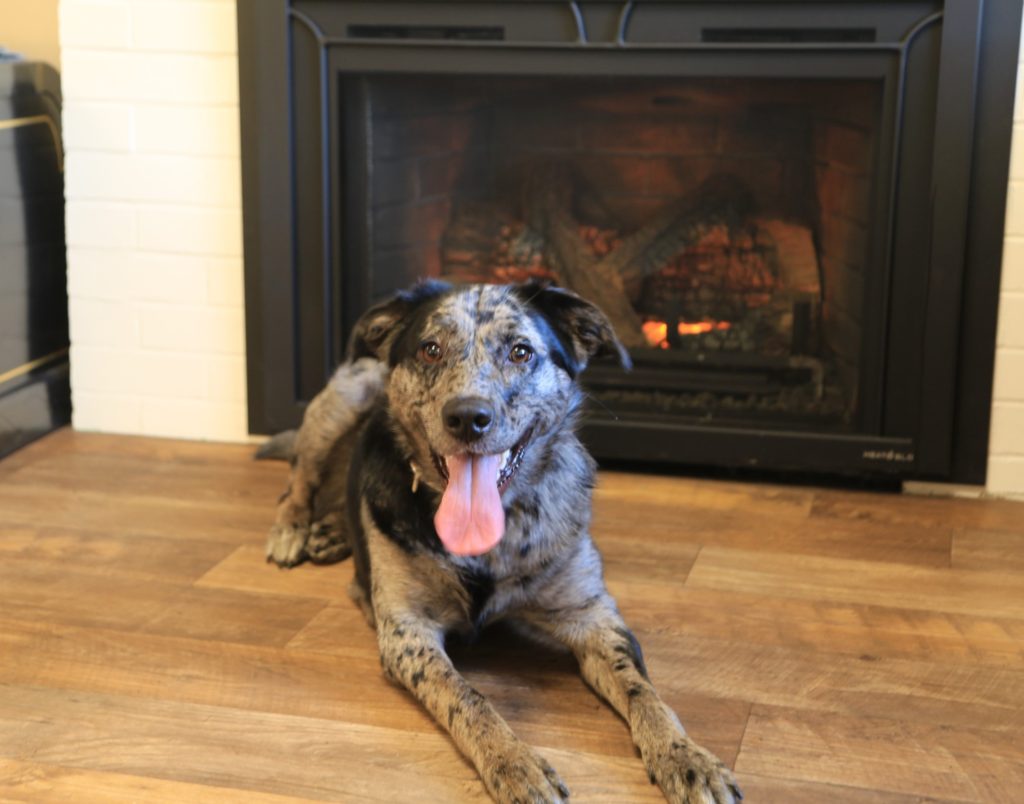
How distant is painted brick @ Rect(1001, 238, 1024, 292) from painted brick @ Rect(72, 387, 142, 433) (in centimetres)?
235

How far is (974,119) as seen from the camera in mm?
3111

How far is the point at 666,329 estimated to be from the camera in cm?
359

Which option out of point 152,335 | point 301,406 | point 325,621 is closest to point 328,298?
point 301,406

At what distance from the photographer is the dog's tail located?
11.6 feet

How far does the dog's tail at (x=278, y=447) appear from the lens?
3531mm

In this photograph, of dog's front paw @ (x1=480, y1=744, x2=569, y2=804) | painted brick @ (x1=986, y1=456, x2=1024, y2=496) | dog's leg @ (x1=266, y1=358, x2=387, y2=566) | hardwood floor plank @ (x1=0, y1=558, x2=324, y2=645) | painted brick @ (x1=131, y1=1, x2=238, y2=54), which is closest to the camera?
dog's front paw @ (x1=480, y1=744, x2=569, y2=804)

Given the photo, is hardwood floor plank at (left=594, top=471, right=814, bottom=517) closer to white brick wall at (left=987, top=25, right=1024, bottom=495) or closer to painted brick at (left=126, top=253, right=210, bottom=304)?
white brick wall at (left=987, top=25, right=1024, bottom=495)

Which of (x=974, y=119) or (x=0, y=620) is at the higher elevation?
(x=974, y=119)

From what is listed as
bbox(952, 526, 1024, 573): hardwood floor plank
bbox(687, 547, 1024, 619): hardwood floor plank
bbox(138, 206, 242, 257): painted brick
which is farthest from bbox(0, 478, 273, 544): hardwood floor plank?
bbox(952, 526, 1024, 573): hardwood floor plank

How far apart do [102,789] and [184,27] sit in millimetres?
2193

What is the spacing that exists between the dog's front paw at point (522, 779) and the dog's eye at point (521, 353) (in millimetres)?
671

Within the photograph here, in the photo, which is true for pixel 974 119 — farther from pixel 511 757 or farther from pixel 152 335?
pixel 152 335

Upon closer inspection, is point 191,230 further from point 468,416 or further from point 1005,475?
point 1005,475

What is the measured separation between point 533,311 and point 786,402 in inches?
50.3
